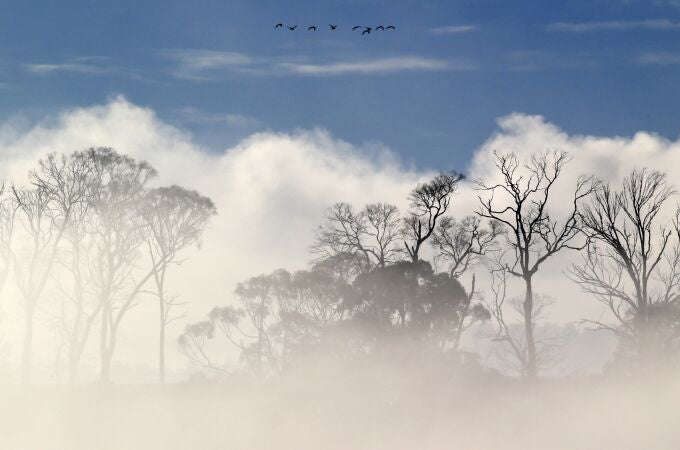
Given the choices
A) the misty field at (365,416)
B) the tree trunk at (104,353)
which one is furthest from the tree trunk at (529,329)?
the tree trunk at (104,353)

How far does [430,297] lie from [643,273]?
1117 cm

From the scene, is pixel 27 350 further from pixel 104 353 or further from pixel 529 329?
pixel 529 329

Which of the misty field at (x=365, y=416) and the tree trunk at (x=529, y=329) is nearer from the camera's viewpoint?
the misty field at (x=365, y=416)

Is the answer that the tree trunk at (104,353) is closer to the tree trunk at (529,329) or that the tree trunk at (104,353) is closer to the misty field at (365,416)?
the misty field at (365,416)

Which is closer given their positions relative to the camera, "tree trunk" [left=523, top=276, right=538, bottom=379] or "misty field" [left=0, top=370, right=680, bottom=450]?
"misty field" [left=0, top=370, right=680, bottom=450]

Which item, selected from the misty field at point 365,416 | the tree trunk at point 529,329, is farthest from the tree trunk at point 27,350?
the tree trunk at point 529,329

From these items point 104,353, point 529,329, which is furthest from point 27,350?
point 529,329

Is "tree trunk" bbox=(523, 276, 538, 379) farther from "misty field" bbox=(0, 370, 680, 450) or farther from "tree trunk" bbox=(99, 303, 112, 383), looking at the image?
"tree trunk" bbox=(99, 303, 112, 383)

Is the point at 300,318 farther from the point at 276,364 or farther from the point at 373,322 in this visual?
the point at 373,322

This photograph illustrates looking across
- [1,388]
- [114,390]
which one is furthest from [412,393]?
[1,388]

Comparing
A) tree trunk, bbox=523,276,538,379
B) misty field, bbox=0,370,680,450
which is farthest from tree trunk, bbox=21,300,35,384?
tree trunk, bbox=523,276,538,379

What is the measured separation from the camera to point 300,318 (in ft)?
147

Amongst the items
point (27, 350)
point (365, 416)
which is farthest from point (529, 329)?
point (27, 350)

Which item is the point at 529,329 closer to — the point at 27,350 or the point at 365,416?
the point at 365,416
